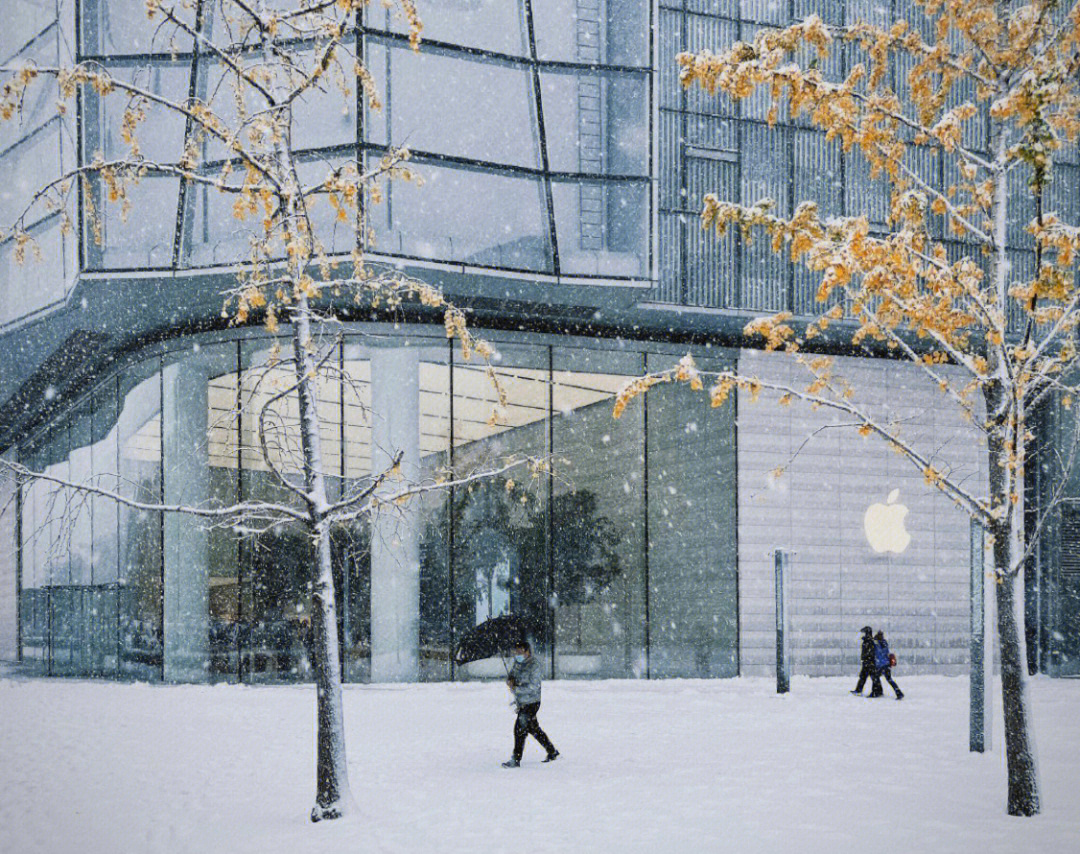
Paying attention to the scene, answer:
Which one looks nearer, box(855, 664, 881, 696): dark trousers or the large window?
box(855, 664, 881, 696): dark trousers

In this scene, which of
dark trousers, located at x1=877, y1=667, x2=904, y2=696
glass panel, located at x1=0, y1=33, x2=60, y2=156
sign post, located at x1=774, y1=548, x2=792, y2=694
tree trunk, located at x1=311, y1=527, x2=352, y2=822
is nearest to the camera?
tree trunk, located at x1=311, y1=527, x2=352, y2=822

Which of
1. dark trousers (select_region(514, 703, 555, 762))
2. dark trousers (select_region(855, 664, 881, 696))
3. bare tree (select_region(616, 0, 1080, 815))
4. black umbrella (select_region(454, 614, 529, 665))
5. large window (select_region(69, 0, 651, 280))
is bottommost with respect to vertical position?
dark trousers (select_region(855, 664, 881, 696))

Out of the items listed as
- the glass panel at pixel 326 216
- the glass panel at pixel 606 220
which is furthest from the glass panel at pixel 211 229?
the glass panel at pixel 606 220

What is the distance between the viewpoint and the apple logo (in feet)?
76.8

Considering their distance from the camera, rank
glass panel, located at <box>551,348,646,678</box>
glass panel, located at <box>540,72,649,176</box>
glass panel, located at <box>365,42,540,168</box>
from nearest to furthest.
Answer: glass panel, located at <box>365,42,540,168</box> < glass panel, located at <box>540,72,649,176</box> < glass panel, located at <box>551,348,646,678</box>

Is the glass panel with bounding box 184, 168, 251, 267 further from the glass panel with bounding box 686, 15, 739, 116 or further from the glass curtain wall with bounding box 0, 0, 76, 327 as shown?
the glass panel with bounding box 686, 15, 739, 116

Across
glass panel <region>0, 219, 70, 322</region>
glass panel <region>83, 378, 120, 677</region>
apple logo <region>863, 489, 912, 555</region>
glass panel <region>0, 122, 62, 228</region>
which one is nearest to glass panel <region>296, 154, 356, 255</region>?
glass panel <region>0, 219, 70, 322</region>

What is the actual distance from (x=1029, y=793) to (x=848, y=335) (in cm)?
1582

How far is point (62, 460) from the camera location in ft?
92.4

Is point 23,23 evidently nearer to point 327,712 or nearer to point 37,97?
point 37,97

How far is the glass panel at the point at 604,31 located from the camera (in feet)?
66.4

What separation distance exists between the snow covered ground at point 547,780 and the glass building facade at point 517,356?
4.26 metres

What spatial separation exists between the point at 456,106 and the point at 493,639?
11.5 m

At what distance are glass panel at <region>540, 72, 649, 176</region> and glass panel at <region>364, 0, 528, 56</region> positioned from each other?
0.85 metres
